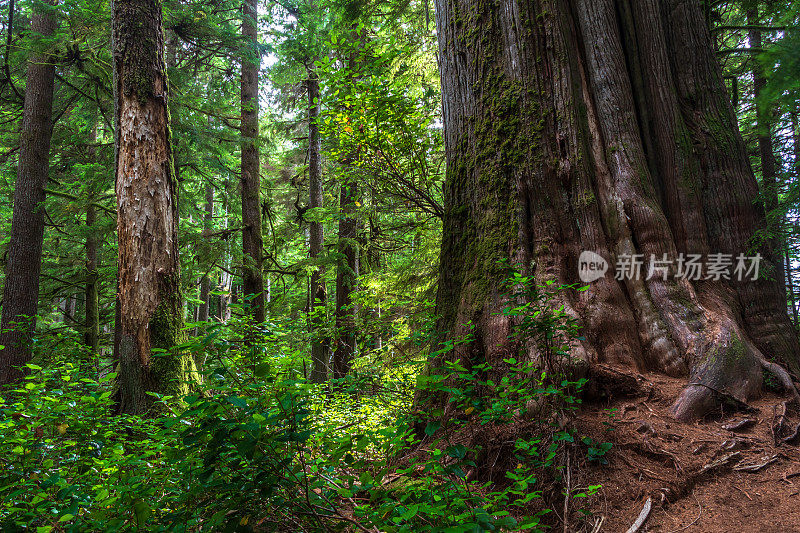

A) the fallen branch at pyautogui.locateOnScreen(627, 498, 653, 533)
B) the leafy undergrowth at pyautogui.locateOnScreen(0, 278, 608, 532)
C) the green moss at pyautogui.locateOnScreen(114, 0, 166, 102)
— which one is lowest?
the fallen branch at pyautogui.locateOnScreen(627, 498, 653, 533)

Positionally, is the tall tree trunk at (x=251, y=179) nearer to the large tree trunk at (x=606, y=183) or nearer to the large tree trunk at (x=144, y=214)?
the large tree trunk at (x=144, y=214)

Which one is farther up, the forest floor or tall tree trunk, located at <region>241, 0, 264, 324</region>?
tall tree trunk, located at <region>241, 0, 264, 324</region>

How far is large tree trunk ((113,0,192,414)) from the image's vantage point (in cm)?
481

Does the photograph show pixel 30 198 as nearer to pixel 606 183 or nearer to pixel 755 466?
pixel 606 183

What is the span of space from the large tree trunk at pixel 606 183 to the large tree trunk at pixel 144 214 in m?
3.26

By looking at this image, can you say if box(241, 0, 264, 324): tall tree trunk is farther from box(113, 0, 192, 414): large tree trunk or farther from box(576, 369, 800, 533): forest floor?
box(576, 369, 800, 533): forest floor

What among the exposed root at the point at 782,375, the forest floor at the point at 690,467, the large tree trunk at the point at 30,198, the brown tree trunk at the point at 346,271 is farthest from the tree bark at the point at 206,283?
the exposed root at the point at 782,375

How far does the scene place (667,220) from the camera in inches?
156

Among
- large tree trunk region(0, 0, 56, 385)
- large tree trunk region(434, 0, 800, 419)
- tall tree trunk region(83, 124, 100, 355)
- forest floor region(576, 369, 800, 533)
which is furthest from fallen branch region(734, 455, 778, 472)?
tall tree trunk region(83, 124, 100, 355)

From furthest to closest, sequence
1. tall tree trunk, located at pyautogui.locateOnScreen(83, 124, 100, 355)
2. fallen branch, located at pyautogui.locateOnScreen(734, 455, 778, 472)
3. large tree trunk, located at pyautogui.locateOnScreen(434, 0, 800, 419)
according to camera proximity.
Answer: tall tree trunk, located at pyautogui.locateOnScreen(83, 124, 100, 355) → large tree trunk, located at pyautogui.locateOnScreen(434, 0, 800, 419) → fallen branch, located at pyautogui.locateOnScreen(734, 455, 778, 472)

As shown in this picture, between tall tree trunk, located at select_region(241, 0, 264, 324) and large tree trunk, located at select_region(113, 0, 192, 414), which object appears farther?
tall tree trunk, located at select_region(241, 0, 264, 324)

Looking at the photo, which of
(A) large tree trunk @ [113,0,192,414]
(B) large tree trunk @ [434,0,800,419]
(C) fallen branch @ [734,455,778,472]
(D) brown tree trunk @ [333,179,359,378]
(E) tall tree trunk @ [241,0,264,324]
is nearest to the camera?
(C) fallen branch @ [734,455,778,472]

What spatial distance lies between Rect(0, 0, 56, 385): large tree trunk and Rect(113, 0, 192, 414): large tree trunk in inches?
189

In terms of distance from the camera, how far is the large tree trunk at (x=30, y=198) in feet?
27.4
